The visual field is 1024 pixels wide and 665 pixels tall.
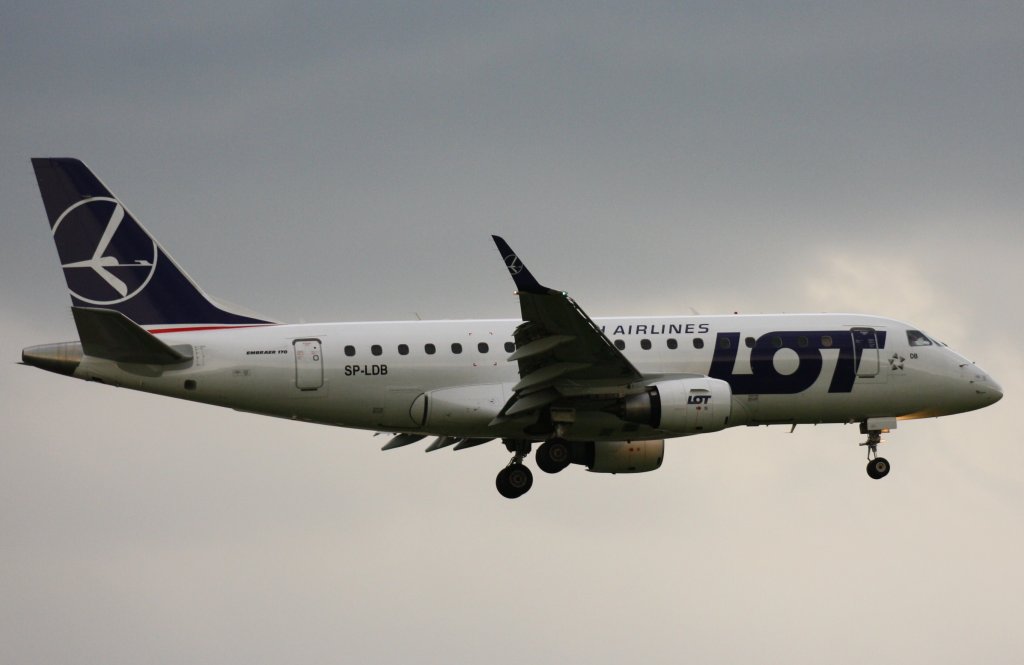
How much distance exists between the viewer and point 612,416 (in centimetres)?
5522

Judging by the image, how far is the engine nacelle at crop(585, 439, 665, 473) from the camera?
59.8m

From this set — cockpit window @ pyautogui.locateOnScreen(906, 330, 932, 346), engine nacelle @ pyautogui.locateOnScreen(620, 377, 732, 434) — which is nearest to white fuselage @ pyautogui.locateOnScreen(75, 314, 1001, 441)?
cockpit window @ pyautogui.locateOnScreen(906, 330, 932, 346)

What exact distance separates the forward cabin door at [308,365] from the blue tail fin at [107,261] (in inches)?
106

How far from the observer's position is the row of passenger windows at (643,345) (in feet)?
182

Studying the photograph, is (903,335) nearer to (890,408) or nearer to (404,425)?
(890,408)

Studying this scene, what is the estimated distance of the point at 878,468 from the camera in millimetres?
60625

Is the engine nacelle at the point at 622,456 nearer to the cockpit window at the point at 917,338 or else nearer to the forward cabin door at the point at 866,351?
the forward cabin door at the point at 866,351

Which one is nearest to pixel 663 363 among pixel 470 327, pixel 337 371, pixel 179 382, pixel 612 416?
pixel 612 416

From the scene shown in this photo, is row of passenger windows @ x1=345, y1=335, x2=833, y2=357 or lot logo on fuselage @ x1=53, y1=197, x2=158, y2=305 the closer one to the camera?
lot logo on fuselage @ x1=53, y1=197, x2=158, y2=305

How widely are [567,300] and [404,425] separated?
8179mm

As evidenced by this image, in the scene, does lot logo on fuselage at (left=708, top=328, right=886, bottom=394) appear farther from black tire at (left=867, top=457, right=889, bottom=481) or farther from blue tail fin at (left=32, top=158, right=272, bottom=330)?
blue tail fin at (left=32, top=158, right=272, bottom=330)

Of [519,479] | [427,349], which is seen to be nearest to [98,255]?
[427,349]

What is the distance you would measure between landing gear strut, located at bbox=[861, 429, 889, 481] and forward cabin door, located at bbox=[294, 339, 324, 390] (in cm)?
1879

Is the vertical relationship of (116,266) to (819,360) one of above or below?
above
